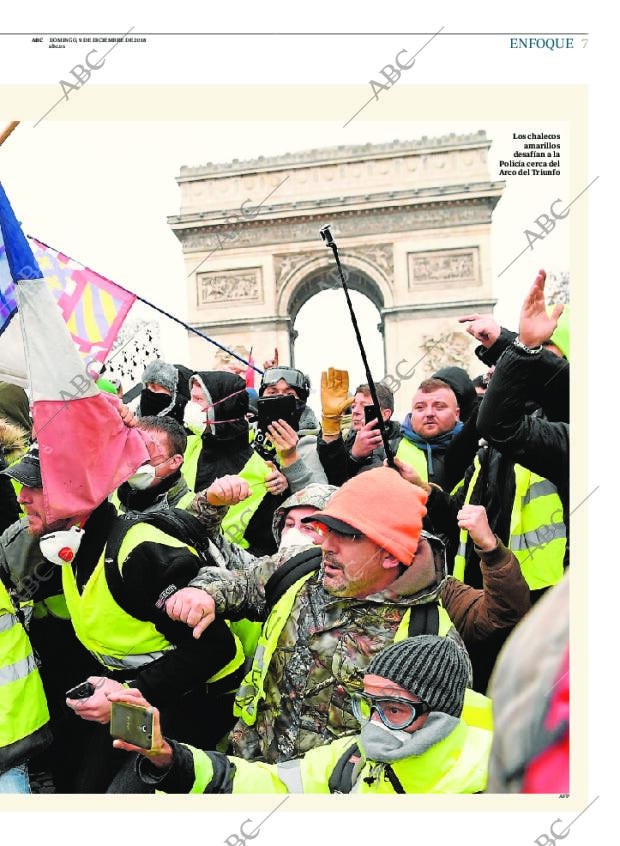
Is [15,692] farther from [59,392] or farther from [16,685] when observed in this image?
[59,392]

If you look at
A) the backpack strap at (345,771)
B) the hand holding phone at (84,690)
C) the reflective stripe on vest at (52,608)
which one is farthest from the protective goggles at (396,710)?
the reflective stripe on vest at (52,608)

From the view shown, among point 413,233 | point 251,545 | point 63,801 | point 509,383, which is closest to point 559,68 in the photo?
point 509,383

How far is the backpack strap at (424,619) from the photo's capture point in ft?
9.52

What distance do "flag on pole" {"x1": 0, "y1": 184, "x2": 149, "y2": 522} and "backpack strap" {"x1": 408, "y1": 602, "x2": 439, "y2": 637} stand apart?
137cm

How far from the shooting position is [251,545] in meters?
4.43

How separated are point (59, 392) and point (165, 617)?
3.63 ft

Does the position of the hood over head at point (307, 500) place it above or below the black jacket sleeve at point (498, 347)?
below

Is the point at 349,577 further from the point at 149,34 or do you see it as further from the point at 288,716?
the point at 149,34

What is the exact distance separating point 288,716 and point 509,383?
1.42 meters

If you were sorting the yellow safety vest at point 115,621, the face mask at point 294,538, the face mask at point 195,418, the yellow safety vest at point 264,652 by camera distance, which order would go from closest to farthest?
1. the yellow safety vest at point 264,652
2. the yellow safety vest at point 115,621
3. the face mask at point 294,538
4. the face mask at point 195,418

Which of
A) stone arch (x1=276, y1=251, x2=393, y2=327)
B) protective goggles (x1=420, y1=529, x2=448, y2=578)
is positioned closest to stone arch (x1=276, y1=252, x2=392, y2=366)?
stone arch (x1=276, y1=251, x2=393, y2=327)

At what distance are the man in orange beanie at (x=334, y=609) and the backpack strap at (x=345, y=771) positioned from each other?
0.25 m

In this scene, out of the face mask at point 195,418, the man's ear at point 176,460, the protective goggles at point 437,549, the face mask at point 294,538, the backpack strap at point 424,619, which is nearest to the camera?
→ the backpack strap at point 424,619

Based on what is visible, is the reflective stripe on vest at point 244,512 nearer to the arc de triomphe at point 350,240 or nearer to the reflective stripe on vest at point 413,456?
the reflective stripe on vest at point 413,456
